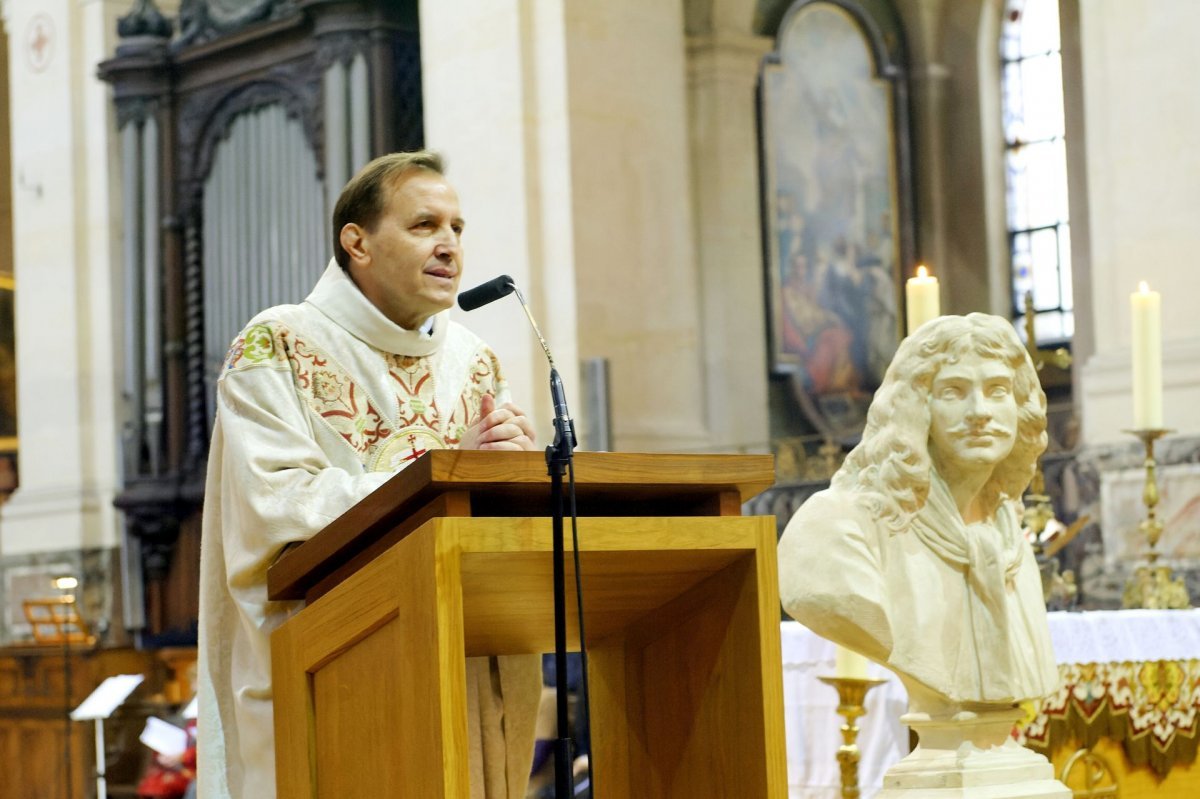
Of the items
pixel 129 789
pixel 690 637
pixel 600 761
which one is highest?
pixel 690 637

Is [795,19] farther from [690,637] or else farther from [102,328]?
[690,637]

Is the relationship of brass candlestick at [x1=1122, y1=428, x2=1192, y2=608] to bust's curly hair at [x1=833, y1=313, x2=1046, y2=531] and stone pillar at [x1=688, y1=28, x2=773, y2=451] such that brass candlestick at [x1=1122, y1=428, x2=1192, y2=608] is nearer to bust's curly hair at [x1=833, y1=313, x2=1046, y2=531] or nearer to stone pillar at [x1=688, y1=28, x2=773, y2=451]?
bust's curly hair at [x1=833, y1=313, x2=1046, y2=531]

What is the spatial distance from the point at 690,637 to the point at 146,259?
9.16m

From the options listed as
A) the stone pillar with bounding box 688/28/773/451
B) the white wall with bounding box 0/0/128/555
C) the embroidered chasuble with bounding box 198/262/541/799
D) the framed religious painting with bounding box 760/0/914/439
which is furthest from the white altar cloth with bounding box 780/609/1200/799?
the white wall with bounding box 0/0/128/555

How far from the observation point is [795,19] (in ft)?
34.9

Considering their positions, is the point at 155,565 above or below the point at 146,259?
below

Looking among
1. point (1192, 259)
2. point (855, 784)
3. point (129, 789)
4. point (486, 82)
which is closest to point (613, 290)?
point (486, 82)

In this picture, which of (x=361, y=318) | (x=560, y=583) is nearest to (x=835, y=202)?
(x=361, y=318)

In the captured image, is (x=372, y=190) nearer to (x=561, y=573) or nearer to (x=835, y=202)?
(x=561, y=573)

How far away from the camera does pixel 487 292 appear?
282 cm

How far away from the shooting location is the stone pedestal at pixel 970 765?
13.1 feet

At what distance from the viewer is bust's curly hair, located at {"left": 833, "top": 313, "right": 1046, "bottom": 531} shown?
13.3 feet

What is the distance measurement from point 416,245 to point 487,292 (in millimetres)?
495

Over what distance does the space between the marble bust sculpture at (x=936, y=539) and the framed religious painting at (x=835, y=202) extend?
6.16m
